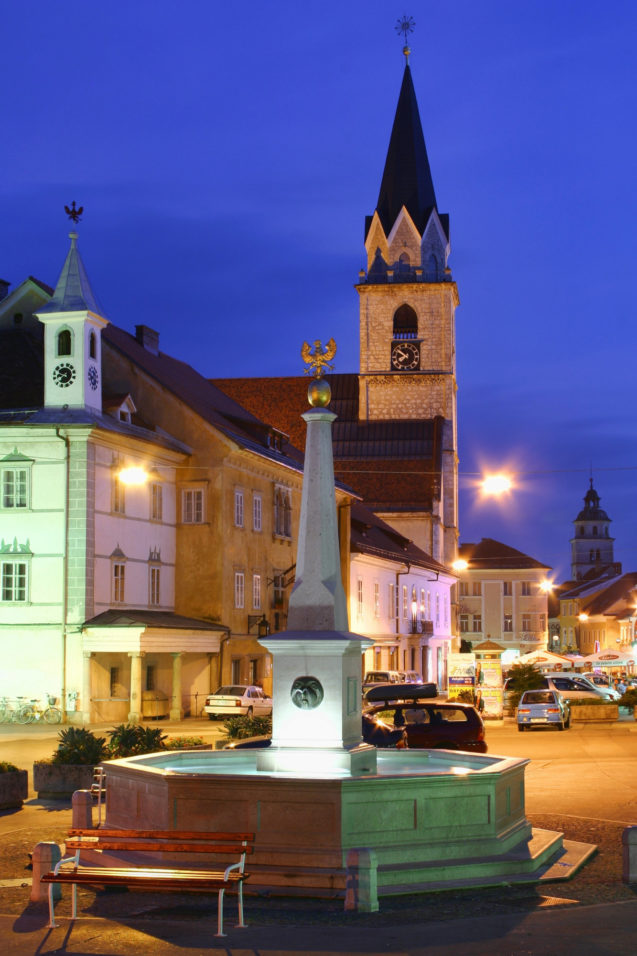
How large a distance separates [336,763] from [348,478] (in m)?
75.8

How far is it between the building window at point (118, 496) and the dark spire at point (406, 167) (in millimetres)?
64155

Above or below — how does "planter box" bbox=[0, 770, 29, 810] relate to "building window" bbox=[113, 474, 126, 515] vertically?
below

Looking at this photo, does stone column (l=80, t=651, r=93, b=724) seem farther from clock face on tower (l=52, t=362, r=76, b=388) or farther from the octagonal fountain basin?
the octagonal fountain basin

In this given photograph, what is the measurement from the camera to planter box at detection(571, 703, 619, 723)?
4297 centimetres

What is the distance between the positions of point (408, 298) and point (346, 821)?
89.0m

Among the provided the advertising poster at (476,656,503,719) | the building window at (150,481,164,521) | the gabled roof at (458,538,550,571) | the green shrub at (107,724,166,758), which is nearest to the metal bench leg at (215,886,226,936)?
the green shrub at (107,724,166,758)

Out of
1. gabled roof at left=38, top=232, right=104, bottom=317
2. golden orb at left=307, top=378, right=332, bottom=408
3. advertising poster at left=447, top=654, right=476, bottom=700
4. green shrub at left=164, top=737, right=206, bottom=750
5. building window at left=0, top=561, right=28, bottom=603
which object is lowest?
green shrub at left=164, top=737, right=206, bottom=750

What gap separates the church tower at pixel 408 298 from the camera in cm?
9681

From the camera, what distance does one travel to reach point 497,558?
121 meters

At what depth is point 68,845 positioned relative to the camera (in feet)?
40.0

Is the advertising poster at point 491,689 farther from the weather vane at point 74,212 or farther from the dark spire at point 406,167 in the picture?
the dark spire at point 406,167


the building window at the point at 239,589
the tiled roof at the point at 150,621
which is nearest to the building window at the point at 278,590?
the building window at the point at 239,589

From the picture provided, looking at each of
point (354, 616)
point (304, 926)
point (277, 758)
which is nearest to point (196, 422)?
point (354, 616)

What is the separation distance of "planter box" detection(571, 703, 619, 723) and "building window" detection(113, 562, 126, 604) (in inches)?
612
